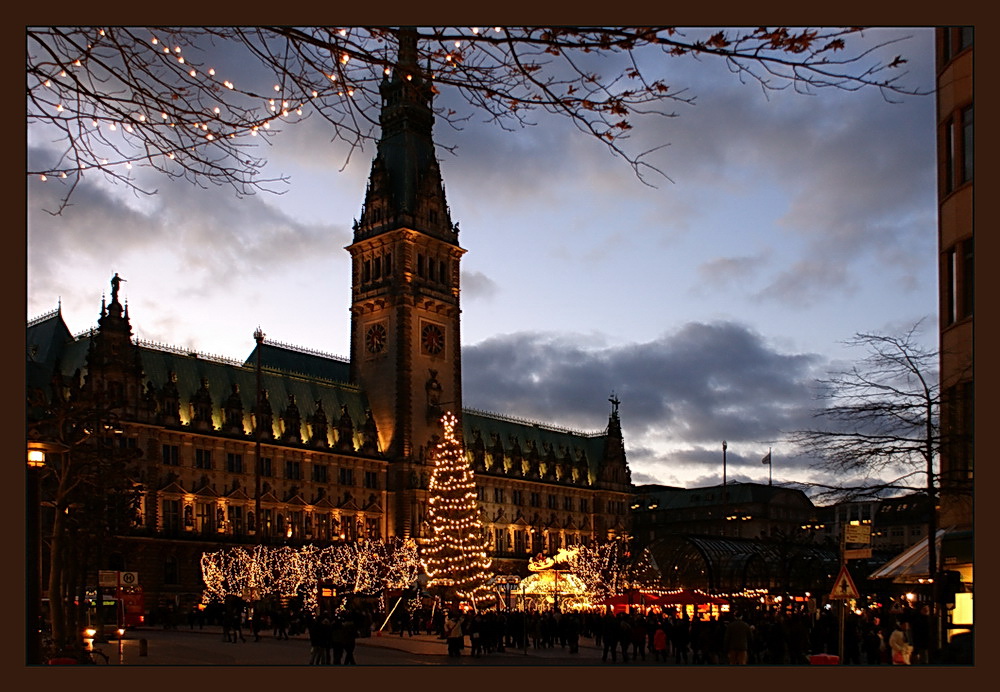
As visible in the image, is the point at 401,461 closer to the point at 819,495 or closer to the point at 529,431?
the point at 529,431

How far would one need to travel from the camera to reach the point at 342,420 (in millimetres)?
113125

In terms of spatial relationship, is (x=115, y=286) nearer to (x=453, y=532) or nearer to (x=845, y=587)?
(x=453, y=532)

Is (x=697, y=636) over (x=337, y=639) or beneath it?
beneath

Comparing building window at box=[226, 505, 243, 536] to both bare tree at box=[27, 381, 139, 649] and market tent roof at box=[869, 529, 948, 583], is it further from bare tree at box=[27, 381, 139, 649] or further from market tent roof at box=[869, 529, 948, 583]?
market tent roof at box=[869, 529, 948, 583]

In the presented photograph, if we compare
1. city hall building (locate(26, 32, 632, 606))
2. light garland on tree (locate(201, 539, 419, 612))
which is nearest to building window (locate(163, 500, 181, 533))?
city hall building (locate(26, 32, 632, 606))

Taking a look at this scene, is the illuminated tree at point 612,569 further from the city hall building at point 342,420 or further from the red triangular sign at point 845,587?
the red triangular sign at point 845,587

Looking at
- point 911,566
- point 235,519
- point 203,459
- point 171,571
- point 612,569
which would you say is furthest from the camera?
point 612,569

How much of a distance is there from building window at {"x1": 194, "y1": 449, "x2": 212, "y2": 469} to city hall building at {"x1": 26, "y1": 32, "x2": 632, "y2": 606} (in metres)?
0.12

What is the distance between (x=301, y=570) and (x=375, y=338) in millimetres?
34656

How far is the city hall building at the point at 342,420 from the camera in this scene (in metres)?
94.9

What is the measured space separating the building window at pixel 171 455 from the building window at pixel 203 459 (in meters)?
1.75

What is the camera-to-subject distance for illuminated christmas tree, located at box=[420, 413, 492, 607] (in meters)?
81.6

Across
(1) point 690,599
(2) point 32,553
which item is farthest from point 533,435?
(2) point 32,553

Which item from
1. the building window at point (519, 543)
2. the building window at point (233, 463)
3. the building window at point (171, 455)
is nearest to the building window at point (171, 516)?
the building window at point (171, 455)
